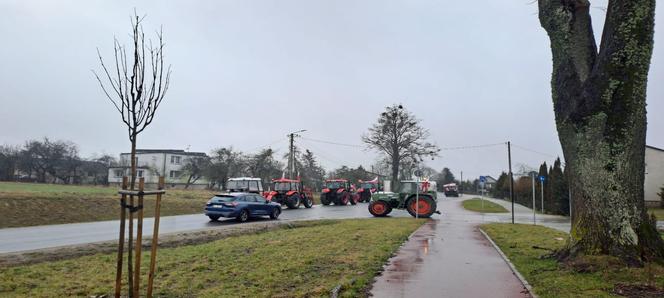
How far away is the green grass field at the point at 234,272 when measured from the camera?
6617mm

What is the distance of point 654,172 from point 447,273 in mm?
43694

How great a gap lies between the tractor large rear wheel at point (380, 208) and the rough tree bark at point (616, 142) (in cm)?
1633

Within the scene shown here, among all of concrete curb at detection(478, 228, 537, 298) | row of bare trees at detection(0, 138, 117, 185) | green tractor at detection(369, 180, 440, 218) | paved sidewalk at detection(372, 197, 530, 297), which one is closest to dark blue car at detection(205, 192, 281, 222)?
green tractor at detection(369, 180, 440, 218)

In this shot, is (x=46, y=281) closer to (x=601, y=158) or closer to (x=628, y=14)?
(x=601, y=158)

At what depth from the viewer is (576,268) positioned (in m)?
7.81

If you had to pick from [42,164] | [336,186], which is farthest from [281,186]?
[42,164]

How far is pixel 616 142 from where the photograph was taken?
816 centimetres

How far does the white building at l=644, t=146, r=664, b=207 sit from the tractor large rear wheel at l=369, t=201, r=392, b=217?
30.0m

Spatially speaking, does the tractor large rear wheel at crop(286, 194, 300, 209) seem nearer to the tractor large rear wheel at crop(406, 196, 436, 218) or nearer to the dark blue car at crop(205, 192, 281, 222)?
the dark blue car at crop(205, 192, 281, 222)

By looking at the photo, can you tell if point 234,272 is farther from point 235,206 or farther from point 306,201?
point 306,201

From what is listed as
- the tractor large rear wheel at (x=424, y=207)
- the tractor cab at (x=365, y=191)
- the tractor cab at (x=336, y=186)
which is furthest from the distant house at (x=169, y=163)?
the tractor large rear wheel at (x=424, y=207)

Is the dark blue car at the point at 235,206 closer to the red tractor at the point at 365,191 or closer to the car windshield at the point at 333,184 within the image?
the car windshield at the point at 333,184

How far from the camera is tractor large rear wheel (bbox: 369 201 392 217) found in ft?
81.4

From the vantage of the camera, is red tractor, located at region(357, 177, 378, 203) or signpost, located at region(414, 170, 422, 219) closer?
signpost, located at region(414, 170, 422, 219)
